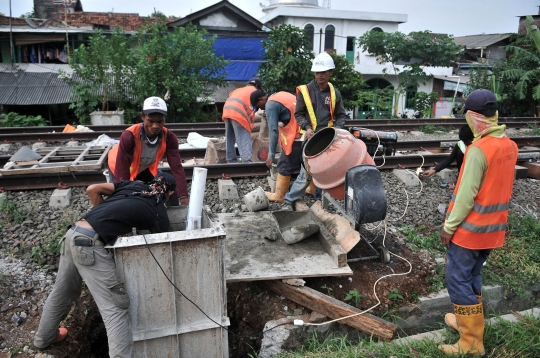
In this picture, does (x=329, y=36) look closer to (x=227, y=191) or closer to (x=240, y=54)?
(x=240, y=54)

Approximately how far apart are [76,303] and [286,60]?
12187mm

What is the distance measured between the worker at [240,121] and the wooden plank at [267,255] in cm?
240

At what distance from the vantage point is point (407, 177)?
666 centimetres

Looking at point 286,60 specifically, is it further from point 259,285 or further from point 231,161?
point 259,285

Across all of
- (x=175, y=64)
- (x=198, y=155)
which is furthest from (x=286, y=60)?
(x=198, y=155)

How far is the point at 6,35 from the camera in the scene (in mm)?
19719

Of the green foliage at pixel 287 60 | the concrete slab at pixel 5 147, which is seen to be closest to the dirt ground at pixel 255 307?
the concrete slab at pixel 5 147

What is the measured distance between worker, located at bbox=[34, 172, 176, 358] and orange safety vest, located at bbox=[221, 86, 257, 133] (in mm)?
3751

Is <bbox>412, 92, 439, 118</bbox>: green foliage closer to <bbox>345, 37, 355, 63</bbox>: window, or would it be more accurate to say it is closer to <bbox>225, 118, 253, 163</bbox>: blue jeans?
<bbox>345, 37, 355, 63</bbox>: window

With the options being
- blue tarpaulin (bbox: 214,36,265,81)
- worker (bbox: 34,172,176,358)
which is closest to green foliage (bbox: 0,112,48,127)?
blue tarpaulin (bbox: 214,36,265,81)

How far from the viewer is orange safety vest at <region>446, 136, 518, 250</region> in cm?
303

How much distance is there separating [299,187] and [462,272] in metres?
2.59

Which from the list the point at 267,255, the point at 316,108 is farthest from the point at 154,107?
the point at 316,108

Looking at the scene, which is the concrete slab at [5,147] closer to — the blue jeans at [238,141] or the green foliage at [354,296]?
the blue jeans at [238,141]
